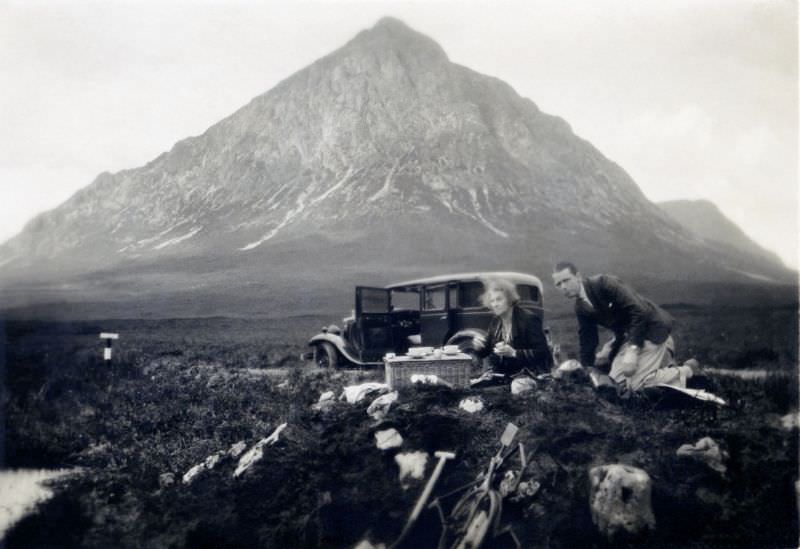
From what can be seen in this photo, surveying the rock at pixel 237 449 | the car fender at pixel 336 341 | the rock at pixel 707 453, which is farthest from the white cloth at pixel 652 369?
the rock at pixel 237 449

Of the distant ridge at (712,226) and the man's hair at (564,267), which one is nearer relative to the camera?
the man's hair at (564,267)

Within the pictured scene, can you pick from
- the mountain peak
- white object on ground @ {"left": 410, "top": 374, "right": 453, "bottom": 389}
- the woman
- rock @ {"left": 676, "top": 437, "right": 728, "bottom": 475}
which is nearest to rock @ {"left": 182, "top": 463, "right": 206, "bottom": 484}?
white object on ground @ {"left": 410, "top": 374, "right": 453, "bottom": 389}

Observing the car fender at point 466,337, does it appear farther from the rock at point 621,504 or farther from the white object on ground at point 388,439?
the rock at point 621,504

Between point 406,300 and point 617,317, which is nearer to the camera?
point 617,317

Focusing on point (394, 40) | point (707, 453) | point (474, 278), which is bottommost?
point (707, 453)

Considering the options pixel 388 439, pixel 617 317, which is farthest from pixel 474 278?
pixel 388 439

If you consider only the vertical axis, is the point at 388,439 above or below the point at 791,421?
above

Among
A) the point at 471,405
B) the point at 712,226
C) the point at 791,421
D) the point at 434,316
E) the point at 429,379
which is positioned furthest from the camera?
the point at 712,226

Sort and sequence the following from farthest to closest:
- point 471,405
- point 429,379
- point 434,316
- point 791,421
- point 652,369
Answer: point 434,316, point 791,421, point 652,369, point 429,379, point 471,405

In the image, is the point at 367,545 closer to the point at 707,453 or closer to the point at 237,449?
the point at 237,449
